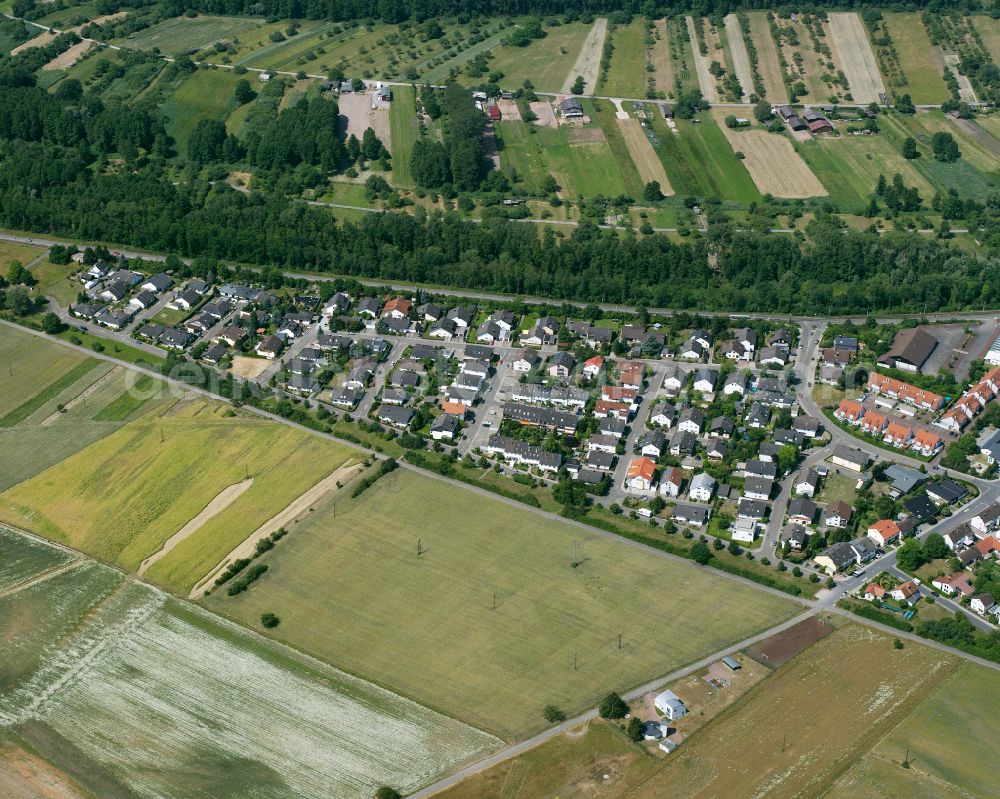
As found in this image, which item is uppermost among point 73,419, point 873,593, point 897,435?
point 897,435

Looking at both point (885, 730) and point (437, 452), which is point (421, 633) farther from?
point (885, 730)

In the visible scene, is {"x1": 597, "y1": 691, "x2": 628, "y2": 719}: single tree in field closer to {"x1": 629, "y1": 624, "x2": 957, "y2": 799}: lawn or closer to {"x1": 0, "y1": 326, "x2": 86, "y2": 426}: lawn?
{"x1": 629, "y1": 624, "x2": 957, "y2": 799}: lawn

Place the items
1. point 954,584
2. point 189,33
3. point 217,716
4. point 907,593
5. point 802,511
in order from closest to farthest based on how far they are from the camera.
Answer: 1. point 217,716
2. point 907,593
3. point 954,584
4. point 802,511
5. point 189,33

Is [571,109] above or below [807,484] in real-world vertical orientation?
above

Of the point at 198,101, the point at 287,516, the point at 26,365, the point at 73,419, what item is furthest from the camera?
the point at 198,101

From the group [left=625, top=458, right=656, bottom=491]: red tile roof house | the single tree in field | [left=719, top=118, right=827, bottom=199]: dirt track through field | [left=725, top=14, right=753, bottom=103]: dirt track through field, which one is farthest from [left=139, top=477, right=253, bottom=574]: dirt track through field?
[left=725, top=14, right=753, bottom=103]: dirt track through field

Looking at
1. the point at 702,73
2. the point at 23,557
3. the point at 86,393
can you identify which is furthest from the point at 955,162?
the point at 23,557

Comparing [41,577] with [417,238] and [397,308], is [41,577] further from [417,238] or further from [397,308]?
[417,238]

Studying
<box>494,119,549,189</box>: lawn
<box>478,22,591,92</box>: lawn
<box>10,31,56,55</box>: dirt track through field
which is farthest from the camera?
<box>10,31,56,55</box>: dirt track through field

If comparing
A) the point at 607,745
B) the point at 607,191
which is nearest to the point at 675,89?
the point at 607,191
